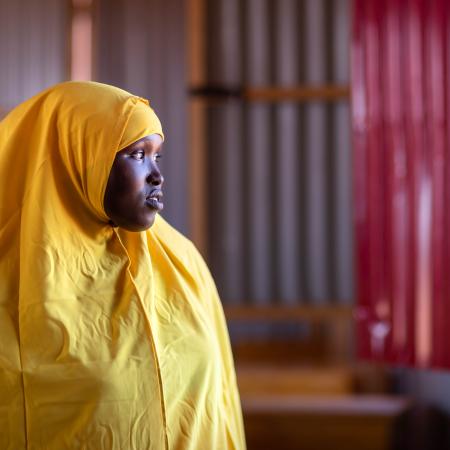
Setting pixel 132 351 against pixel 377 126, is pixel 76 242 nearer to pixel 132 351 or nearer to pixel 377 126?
pixel 132 351

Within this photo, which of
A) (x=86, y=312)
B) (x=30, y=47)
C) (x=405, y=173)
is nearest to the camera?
(x=86, y=312)

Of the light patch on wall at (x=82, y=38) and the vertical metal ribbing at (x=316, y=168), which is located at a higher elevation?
the light patch on wall at (x=82, y=38)

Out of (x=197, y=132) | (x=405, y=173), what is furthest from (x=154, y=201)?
(x=405, y=173)

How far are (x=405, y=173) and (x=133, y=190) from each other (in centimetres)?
221

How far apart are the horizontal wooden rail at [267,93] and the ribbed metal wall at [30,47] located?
59 centimetres

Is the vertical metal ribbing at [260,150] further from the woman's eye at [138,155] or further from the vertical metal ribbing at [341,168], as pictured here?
the woman's eye at [138,155]

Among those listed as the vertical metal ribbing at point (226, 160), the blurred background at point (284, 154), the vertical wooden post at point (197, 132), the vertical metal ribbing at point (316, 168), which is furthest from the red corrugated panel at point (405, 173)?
the vertical wooden post at point (197, 132)

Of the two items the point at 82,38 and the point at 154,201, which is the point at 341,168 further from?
the point at 154,201

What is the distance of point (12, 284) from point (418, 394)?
2520 millimetres

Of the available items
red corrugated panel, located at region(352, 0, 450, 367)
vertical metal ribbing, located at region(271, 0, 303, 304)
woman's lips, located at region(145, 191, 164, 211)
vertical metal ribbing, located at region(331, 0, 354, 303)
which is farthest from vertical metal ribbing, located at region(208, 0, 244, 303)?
woman's lips, located at region(145, 191, 164, 211)

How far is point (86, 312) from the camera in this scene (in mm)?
1598

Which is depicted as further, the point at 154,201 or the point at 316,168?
the point at 316,168

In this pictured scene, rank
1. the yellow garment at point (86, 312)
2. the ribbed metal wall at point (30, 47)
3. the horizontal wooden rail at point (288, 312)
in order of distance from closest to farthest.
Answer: the yellow garment at point (86, 312) < the ribbed metal wall at point (30, 47) < the horizontal wooden rail at point (288, 312)

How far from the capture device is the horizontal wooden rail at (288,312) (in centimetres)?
359
